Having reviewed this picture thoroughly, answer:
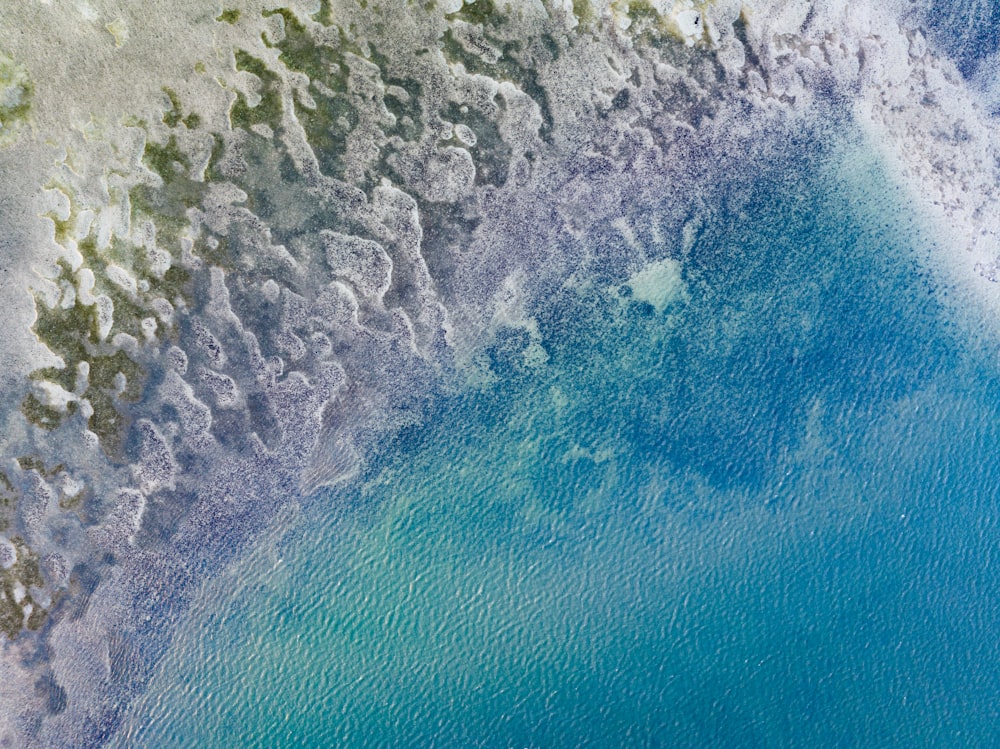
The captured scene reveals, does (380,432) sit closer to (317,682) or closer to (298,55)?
(317,682)

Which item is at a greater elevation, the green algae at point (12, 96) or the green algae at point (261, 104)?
the green algae at point (261, 104)

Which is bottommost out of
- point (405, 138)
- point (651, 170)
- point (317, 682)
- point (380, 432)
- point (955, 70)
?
point (317, 682)

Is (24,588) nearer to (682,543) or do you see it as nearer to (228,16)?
(228,16)

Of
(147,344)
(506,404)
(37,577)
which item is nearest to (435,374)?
(506,404)

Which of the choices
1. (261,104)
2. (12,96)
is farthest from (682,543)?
(12,96)

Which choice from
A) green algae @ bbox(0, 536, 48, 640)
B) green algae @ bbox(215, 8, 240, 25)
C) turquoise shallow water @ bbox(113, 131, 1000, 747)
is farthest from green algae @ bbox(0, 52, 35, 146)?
turquoise shallow water @ bbox(113, 131, 1000, 747)

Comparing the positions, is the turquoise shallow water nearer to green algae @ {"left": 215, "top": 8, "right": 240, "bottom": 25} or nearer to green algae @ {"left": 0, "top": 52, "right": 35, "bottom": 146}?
green algae @ {"left": 215, "top": 8, "right": 240, "bottom": 25}

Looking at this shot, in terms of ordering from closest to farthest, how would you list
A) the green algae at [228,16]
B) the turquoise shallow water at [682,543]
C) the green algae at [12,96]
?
1. the green algae at [12,96]
2. the green algae at [228,16]
3. the turquoise shallow water at [682,543]

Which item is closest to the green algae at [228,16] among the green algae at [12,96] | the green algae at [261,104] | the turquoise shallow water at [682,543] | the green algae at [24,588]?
the green algae at [261,104]

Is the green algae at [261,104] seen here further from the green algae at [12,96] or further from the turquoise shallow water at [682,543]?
the turquoise shallow water at [682,543]
